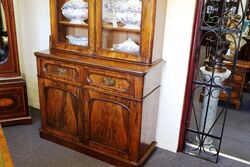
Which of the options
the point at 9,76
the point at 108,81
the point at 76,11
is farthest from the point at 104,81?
the point at 9,76

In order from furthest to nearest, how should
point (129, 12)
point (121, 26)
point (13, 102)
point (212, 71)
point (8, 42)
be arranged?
point (13, 102) → point (8, 42) → point (212, 71) → point (121, 26) → point (129, 12)

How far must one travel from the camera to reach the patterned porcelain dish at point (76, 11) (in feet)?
6.93

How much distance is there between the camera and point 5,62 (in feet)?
8.44

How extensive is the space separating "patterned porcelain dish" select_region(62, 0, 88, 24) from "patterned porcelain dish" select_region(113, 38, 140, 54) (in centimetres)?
38

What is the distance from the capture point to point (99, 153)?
221cm

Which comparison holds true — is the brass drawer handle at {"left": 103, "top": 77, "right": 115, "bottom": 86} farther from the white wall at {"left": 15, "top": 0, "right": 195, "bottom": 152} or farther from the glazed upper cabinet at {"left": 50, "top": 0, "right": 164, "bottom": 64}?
the white wall at {"left": 15, "top": 0, "right": 195, "bottom": 152}

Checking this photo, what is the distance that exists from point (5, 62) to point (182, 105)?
5.99ft

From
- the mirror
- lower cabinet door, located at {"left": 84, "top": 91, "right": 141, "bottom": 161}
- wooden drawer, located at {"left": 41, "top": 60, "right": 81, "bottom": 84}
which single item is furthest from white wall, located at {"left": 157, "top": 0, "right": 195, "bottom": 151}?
the mirror

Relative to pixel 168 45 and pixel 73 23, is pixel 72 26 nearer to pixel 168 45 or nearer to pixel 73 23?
pixel 73 23

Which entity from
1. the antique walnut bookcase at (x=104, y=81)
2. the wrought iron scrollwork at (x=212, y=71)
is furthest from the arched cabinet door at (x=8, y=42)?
the wrought iron scrollwork at (x=212, y=71)

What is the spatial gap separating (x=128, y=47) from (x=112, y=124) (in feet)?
2.11

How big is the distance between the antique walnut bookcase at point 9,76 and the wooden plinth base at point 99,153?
45cm

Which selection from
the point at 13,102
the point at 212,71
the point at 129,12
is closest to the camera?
the point at 129,12

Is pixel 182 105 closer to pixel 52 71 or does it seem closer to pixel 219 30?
pixel 219 30
